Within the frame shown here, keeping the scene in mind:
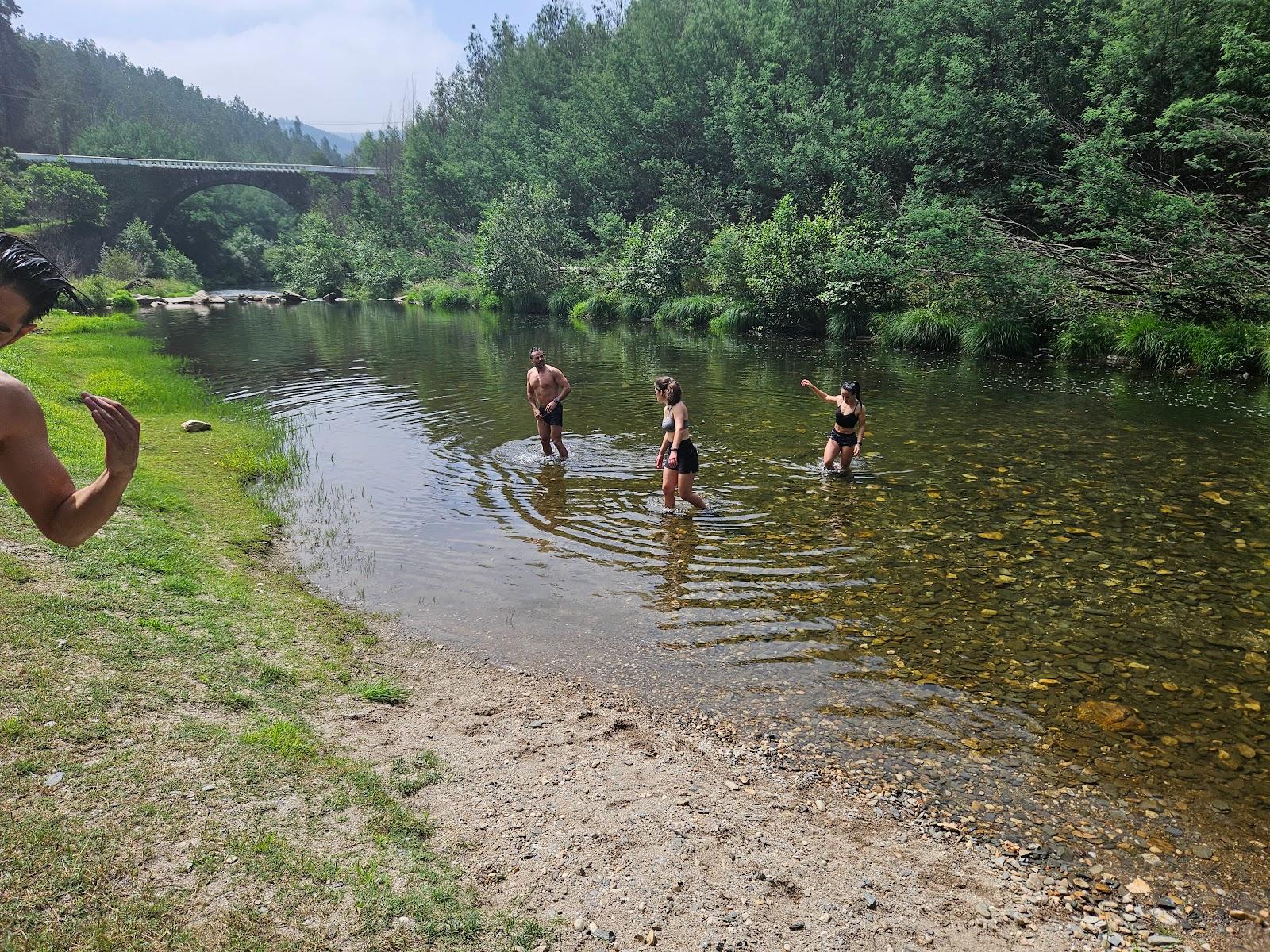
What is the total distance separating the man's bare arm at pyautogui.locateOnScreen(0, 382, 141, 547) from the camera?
9.99 ft

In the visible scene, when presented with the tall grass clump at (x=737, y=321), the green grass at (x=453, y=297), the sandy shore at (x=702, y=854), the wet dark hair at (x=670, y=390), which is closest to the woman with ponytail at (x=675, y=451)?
the wet dark hair at (x=670, y=390)

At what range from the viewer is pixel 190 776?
4547mm

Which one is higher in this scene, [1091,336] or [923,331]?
[923,331]

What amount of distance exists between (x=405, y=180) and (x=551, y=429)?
93.6 meters

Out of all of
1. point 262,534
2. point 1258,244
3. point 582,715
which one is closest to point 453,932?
point 582,715

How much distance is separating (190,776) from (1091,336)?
2841cm

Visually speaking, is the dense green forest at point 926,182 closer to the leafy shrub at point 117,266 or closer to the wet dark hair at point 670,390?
the wet dark hair at point 670,390

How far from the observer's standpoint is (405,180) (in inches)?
3812

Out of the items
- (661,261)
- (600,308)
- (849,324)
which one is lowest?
(849,324)

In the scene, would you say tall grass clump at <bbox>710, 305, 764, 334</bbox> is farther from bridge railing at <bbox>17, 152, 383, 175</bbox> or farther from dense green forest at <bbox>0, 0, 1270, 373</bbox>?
bridge railing at <bbox>17, 152, 383, 175</bbox>

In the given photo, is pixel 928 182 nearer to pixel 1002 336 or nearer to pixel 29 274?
pixel 1002 336

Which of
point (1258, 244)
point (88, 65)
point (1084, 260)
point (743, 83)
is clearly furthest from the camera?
point (88, 65)

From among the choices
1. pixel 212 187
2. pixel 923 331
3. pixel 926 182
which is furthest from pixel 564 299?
pixel 212 187

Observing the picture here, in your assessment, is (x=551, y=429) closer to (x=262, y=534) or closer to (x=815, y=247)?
(x=262, y=534)
